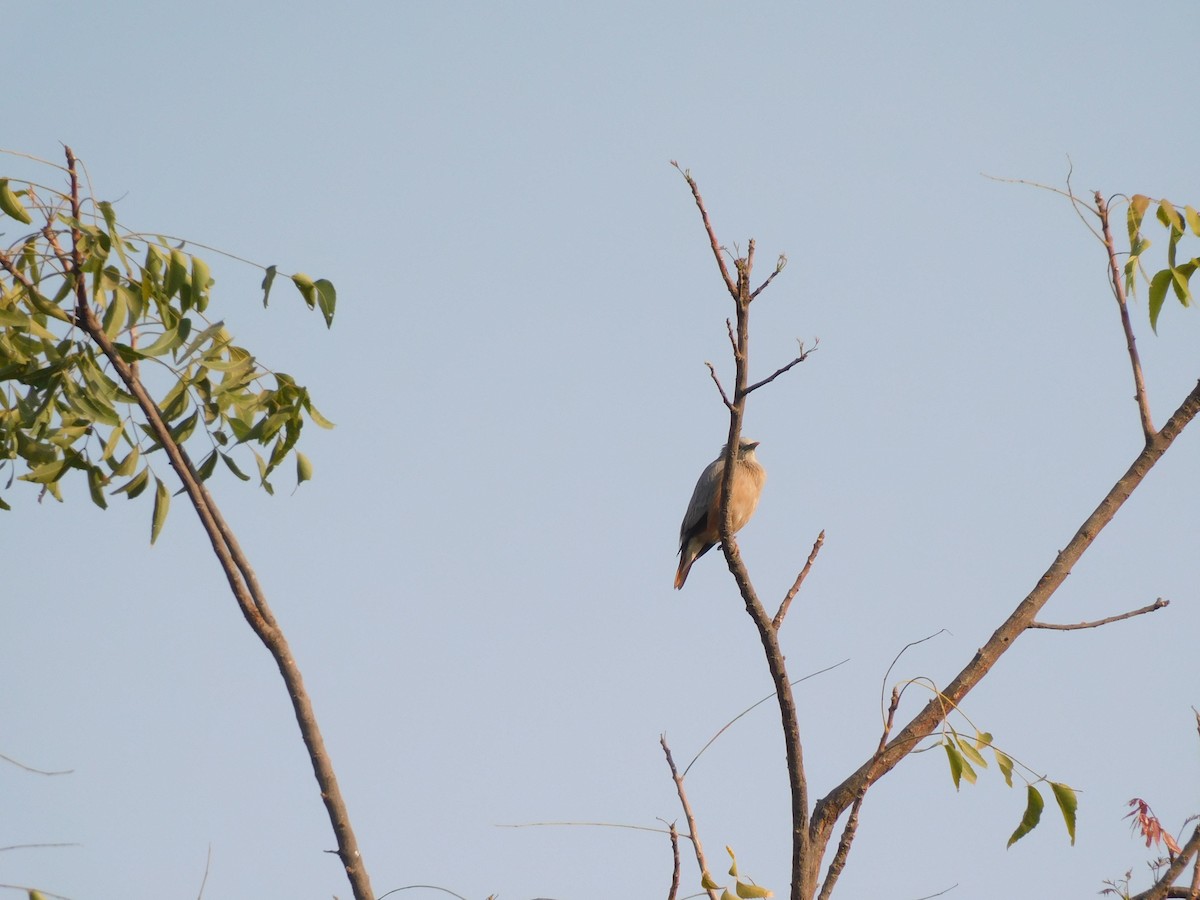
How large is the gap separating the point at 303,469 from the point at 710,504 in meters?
6.64

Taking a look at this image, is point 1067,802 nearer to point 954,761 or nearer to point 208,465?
point 954,761

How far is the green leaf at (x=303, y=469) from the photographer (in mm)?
3439

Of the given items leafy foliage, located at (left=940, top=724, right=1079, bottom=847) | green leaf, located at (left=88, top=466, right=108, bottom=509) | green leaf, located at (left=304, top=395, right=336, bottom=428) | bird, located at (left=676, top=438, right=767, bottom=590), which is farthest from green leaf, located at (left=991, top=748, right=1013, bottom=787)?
bird, located at (left=676, top=438, right=767, bottom=590)

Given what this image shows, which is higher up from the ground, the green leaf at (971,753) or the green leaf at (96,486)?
the green leaf at (96,486)

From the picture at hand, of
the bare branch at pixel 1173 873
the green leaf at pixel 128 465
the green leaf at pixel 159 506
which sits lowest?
the bare branch at pixel 1173 873

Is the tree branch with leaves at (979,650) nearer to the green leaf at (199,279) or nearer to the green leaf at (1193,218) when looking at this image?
the green leaf at (1193,218)

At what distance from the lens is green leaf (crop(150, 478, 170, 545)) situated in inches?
118

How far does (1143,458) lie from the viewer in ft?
9.50

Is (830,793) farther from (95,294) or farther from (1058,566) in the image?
(95,294)

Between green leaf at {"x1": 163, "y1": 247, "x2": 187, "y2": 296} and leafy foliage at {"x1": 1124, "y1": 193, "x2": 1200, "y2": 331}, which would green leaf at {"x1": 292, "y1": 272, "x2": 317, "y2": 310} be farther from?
leafy foliage at {"x1": 1124, "y1": 193, "x2": 1200, "y2": 331}

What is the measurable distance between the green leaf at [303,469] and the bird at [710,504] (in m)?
6.22

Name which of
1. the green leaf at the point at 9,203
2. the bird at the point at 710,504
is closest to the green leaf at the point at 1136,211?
the green leaf at the point at 9,203

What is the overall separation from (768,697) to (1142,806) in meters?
3.21

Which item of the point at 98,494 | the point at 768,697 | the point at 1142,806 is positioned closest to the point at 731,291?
the point at 768,697
